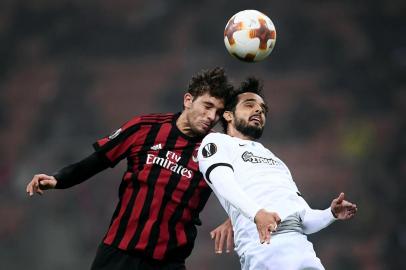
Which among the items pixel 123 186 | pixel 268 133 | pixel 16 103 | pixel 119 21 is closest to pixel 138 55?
pixel 119 21

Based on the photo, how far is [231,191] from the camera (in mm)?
3609

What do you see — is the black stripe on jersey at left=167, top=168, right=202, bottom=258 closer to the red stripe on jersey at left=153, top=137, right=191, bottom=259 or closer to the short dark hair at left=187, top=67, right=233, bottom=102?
the red stripe on jersey at left=153, top=137, right=191, bottom=259

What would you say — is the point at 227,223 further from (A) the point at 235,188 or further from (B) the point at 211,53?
(B) the point at 211,53

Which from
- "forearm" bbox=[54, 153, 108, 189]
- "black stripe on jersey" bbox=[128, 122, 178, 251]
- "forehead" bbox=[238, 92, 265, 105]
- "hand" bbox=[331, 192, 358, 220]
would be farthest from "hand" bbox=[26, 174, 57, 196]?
"hand" bbox=[331, 192, 358, 220]

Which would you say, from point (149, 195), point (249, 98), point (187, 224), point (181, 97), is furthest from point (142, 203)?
point (181, 97)

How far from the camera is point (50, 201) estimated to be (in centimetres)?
1293

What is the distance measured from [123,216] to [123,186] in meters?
0.20

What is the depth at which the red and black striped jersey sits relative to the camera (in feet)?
13.3

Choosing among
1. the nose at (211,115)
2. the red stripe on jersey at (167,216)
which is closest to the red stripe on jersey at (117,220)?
the red stripe on jersey at (167,216)

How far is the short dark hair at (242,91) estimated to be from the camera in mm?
4367

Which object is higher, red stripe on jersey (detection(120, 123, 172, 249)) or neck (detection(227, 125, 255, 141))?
neck (detection(227, 125, 255, 141))

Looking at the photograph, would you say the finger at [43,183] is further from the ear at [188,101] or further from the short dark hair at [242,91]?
the short dark hair at [242,91]

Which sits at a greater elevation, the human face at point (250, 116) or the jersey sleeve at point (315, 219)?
the human face at point (250, 116)

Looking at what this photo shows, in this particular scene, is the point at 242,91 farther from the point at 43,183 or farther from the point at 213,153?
the point at 43,183
